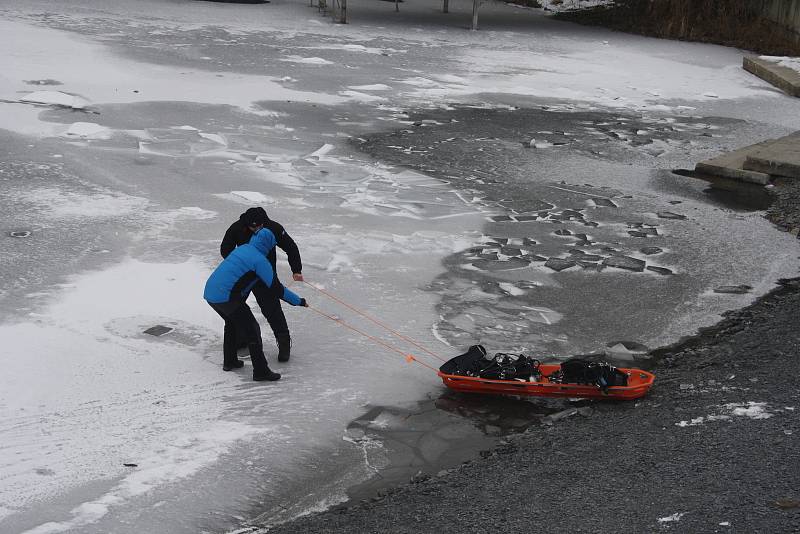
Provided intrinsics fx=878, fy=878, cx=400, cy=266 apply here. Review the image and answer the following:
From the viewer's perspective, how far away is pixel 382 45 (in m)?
23.0

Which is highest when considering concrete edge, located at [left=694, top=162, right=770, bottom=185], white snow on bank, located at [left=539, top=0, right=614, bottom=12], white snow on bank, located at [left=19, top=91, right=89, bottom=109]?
white snow on bank, located at [left=539, top=0, right=614, bottom=12]

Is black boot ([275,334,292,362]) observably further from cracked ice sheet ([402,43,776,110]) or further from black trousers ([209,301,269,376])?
cracked ice sheet ([402,43,776,110])

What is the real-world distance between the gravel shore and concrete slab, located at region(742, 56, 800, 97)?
15.1 m

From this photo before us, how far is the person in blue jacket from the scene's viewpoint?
661 centimetres

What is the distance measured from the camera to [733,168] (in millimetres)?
13266

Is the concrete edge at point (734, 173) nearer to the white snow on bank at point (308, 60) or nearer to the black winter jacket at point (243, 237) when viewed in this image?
the black winter jacket at point (243, 237)

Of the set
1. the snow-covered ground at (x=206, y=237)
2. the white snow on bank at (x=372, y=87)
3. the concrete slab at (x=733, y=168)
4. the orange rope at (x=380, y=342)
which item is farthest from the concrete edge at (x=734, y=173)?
the orange rope at (x=380, y=342)

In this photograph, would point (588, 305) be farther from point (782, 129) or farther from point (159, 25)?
point (159, 25)

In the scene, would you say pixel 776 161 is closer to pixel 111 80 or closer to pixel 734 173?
pixel 734 173

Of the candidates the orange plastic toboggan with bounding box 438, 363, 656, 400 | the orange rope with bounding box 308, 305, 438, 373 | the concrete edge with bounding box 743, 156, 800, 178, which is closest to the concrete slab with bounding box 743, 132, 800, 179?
the concrete edge with bounding box 743, 156, 800, 178

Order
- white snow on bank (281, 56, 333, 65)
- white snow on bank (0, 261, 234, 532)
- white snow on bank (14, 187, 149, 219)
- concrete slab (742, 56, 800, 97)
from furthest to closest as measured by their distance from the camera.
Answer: concrete slab (742, 56, 800, 97) → white snow on bank (281, 56, 333, 65) → white snow on bank (14, 187, 149, 219) → white snow on bank (0, 261, 234, 532)

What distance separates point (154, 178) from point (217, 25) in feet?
46.2

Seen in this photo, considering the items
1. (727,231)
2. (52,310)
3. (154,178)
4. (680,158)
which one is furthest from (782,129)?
(52,310)

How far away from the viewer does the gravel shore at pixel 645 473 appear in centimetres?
501
